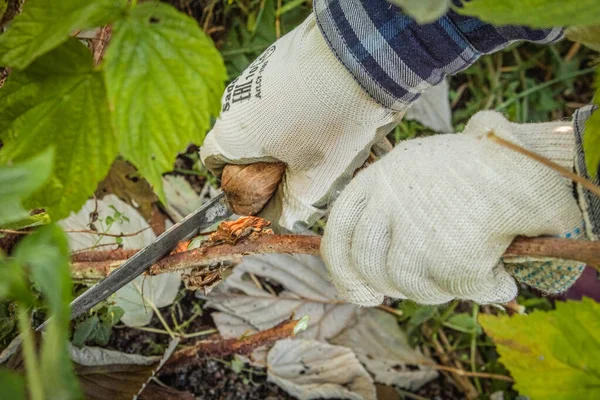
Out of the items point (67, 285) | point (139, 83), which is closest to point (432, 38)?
point (139, 83)

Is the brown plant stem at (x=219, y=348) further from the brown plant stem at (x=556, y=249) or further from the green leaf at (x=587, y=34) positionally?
the green leaf at (x=587, y=34)

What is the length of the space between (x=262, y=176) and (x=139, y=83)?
1.83ft

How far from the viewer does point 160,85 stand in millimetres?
563

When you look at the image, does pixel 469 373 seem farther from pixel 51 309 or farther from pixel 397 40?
pixel 51 309

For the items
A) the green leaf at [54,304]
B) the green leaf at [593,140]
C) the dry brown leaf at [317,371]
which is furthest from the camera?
the dry brown leaf at [317,371]

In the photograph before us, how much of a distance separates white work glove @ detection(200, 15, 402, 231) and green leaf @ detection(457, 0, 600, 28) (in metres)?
0.52

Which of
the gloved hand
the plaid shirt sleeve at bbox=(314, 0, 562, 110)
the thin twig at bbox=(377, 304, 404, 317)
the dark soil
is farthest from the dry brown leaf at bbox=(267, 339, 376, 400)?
the plaid shirt sleeve at bbox=(314, 0, 562, 110)

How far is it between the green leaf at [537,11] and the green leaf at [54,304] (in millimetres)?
377

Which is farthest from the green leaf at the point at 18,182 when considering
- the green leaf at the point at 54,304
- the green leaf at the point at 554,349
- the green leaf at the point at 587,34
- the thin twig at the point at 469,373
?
the thin twig at the point at 469,373

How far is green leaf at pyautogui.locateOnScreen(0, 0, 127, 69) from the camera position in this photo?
1.68ft

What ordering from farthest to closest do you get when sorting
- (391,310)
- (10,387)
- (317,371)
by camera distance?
(391,310) < (317,371) < (10,387)

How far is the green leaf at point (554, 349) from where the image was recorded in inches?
22.9

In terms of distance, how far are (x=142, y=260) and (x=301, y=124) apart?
37 centimetres

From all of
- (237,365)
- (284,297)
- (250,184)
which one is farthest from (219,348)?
(250,184)
